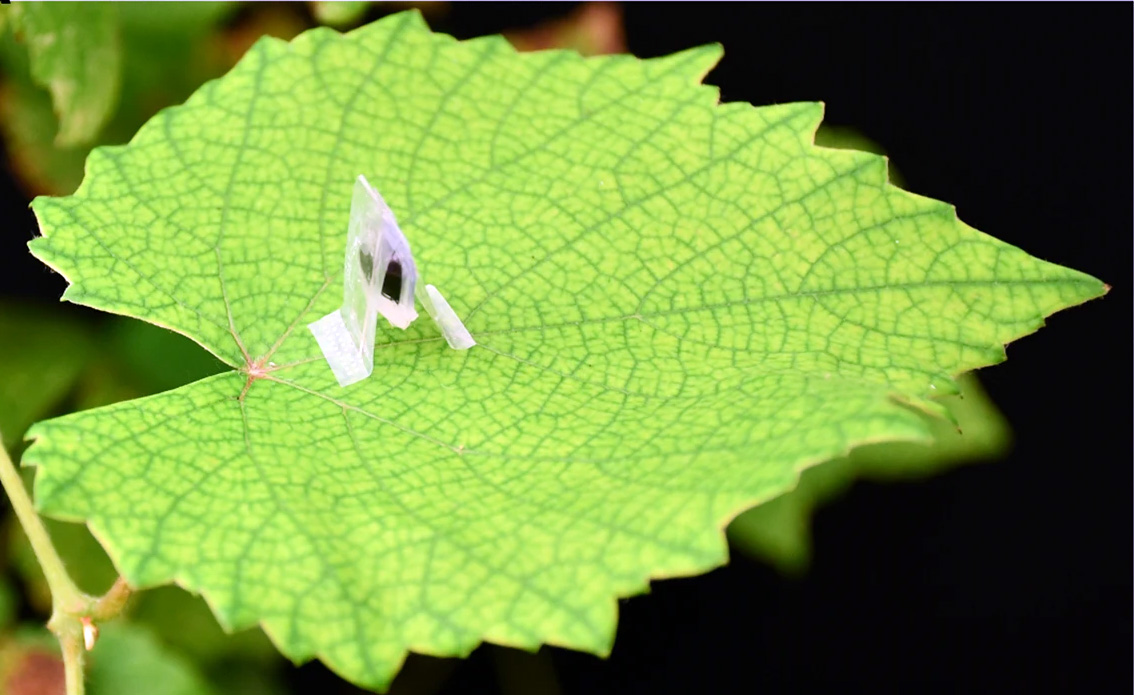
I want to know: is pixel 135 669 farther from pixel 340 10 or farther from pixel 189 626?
pixel 340 10

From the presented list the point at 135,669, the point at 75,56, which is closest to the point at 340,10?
the point at 75,56

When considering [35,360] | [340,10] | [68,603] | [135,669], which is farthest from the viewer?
[35,360]

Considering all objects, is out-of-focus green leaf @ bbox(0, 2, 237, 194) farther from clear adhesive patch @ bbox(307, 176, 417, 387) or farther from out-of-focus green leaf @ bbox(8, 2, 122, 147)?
clear adhesive patch @ bbox(307, 176, 417, 387)

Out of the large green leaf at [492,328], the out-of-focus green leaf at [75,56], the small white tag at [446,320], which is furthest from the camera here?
the out-of-focus green leaf at [75,56]

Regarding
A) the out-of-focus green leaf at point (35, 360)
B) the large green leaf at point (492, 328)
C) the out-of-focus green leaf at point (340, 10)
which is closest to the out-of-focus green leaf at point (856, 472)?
the large green leaf at point (492, 328)

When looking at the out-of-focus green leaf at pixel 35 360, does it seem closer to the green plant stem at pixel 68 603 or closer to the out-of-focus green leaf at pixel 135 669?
the out-of-focus green leaf at pixel 135 669

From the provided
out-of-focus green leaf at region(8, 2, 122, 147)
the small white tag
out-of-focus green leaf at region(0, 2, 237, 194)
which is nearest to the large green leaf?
the small white tag

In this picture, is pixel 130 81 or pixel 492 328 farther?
pixel 130 81

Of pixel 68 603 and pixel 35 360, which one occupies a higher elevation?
pixel 68 603
